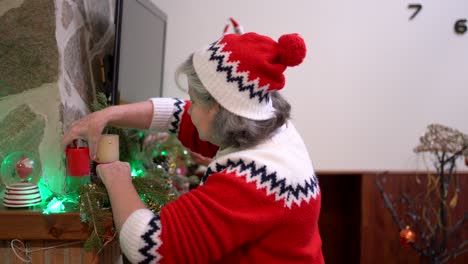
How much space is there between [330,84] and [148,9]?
4.19 ft

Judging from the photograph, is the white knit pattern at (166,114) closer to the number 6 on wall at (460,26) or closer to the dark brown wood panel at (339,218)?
the dark brown wood panel at (339,218)

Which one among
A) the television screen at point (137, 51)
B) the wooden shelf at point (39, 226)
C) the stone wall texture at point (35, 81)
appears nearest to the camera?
the wooden shelf at point (39, 226)

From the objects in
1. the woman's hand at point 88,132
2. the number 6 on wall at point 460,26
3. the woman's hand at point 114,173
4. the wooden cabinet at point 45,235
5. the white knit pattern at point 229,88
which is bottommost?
the wooden cabinet at point 45,235

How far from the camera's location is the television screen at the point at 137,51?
1393mm

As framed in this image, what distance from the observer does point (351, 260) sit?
8.76 feet

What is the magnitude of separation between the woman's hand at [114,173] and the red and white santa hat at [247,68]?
0.33 metres

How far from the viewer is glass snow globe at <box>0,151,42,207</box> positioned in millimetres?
1109

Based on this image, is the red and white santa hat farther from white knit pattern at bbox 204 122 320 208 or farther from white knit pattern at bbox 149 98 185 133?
white knit pattern at bbox 149 98 185 133

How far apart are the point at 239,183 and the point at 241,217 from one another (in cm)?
7

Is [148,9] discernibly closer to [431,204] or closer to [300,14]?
[300,14]

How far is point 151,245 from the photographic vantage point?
82 cm

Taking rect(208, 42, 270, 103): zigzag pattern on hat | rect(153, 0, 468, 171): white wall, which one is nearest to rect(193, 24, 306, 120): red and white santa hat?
rect(208, 42, 270, 103): zigzag pattern on hat

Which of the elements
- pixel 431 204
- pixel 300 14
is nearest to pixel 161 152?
pixel 300 14

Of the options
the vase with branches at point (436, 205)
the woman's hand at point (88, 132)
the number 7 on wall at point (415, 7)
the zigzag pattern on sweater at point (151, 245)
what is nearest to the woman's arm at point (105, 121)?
the woman's hand at point (88, 132)
